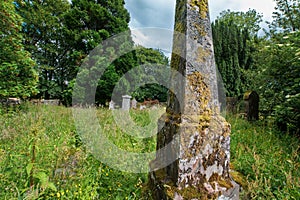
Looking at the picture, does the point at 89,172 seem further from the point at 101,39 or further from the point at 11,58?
the point at 101,39

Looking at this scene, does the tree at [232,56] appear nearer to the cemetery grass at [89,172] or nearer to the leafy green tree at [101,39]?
the leafy green tree at [101,39]

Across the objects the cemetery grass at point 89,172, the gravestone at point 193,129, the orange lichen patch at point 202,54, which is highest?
the orange lichen patch at point 202,54

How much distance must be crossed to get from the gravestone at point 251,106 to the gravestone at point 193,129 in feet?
16.4

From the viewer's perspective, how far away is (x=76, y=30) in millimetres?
14789

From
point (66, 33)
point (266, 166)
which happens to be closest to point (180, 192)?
point (266, 166)

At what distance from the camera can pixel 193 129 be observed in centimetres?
168

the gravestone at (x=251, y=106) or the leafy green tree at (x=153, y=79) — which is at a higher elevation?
the leafy green tree at (x=153, y=79)

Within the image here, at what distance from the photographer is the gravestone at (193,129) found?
64.8 inches

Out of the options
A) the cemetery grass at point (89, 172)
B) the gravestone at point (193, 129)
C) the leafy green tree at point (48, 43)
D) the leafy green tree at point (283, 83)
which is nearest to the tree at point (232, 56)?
the leafy green tree at point (283, 83)

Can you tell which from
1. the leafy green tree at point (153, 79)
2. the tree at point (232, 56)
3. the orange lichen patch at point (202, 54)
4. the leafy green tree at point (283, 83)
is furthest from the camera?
the leafy green tree at point (153, 79)

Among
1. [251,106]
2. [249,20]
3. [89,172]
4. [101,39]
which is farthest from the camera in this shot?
[249,20]

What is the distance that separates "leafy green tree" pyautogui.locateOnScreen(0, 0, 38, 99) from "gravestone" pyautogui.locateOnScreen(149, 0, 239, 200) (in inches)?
250

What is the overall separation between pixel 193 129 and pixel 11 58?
23.8ft

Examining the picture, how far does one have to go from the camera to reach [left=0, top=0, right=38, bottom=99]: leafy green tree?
20.1ft
